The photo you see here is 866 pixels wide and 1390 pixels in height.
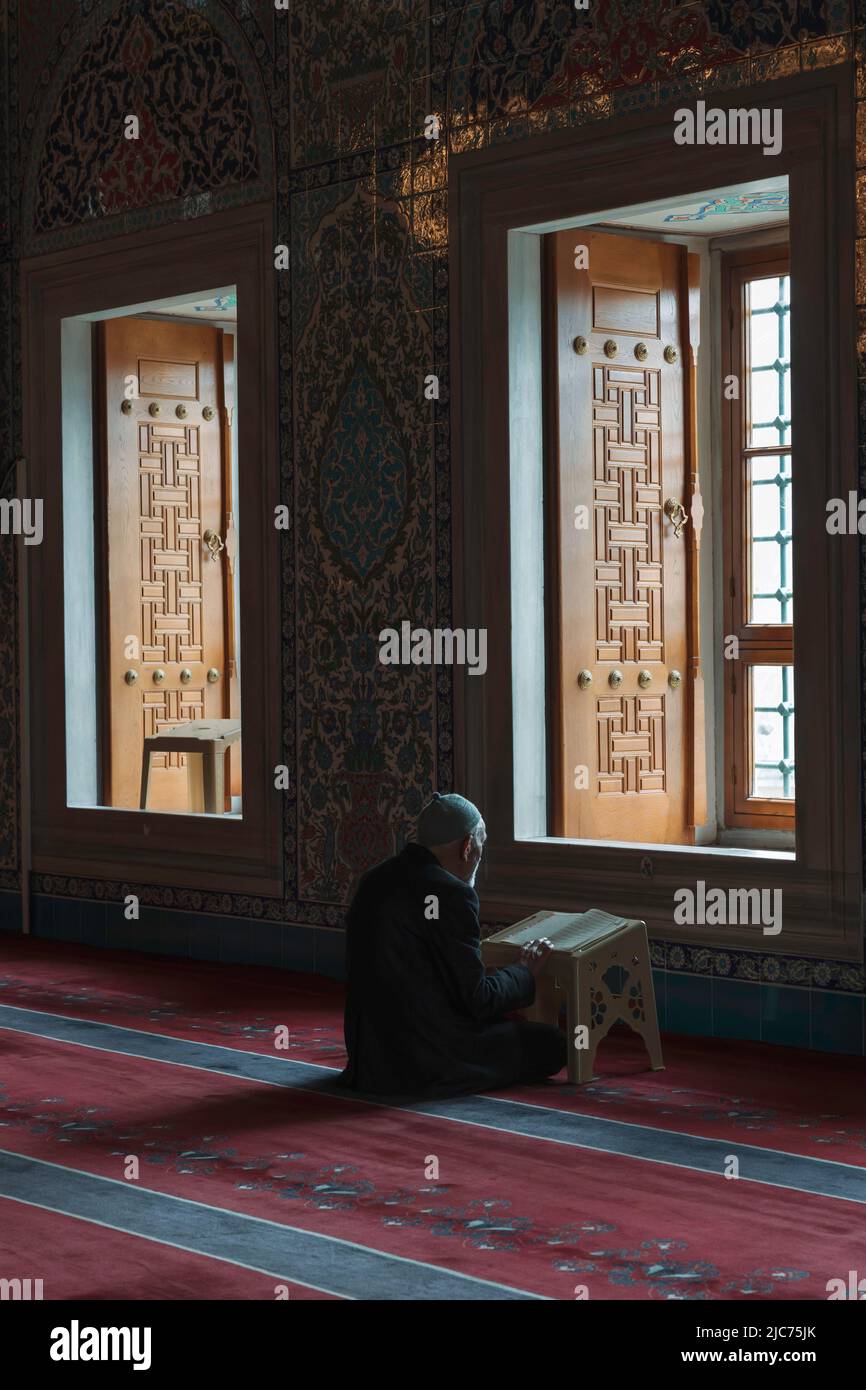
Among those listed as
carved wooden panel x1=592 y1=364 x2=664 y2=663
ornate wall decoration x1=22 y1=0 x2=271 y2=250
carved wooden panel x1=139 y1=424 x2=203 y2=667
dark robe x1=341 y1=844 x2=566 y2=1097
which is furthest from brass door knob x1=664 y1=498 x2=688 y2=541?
carved wooden panel x1=139 y1=424 x2=203 y2=667

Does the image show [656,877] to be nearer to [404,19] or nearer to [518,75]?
[518,75]

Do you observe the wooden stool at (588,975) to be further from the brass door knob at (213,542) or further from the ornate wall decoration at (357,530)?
the brass door knob at (213,542)

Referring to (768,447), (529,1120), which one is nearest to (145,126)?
(768,447)

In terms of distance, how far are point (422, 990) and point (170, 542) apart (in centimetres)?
474

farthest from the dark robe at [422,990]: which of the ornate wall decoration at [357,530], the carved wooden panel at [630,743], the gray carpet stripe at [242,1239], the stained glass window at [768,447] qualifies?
the stained glass window at [768,447]

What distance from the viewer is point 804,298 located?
571 centimetres

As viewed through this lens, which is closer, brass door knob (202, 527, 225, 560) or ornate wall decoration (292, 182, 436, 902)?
ornate wall decoration (292, 182, 436, 902)

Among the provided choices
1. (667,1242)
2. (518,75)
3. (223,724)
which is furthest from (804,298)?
(223,724)

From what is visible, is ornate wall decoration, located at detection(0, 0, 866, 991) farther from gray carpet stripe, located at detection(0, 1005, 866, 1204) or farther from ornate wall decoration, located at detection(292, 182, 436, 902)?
gray carpet stripe, located at detection(0, 1005, 866, 1204)

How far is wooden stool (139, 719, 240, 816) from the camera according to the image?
866 cm

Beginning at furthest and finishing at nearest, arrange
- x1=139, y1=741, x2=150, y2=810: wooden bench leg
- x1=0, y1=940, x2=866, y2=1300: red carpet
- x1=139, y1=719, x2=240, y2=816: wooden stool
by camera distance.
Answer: x1=139, y1=741, x2=150, y2=810: wooden bench leg < x1=139, y1=719, x2=240, y2=816: wooden stool < x1=0, y1=940, x2=866, y2=1300: red carpet

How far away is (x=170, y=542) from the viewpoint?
30.8 feet

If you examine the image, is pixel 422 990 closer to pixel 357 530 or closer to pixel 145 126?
pixel 357 530

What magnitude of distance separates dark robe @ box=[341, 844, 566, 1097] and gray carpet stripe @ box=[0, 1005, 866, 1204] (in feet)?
0.29
